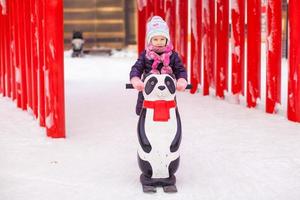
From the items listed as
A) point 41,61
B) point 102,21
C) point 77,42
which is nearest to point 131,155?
point 41,61

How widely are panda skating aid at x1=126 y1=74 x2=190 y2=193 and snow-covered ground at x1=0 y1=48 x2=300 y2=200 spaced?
0.18 metres

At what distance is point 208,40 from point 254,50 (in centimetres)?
163

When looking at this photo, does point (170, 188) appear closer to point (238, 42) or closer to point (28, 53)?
point (28, 53)

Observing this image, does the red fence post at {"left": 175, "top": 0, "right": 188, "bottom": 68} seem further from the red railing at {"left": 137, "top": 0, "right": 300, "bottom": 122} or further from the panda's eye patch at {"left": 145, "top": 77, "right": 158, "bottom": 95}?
the panda's eye patch at {"left": 145, "top": 77, "right": 158, "bottom": 95}

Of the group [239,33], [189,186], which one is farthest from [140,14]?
[189,186]

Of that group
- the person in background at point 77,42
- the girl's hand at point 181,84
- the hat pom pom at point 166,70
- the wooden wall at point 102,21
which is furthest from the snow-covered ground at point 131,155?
the wooden wall at point 102,21

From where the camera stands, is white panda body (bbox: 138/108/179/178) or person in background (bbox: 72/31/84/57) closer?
white panda body (bbox: 138/108/179/178)

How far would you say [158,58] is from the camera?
4.59 metres

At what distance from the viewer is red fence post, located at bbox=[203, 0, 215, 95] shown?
975cm

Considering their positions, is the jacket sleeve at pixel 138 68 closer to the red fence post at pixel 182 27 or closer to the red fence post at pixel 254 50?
the red fence post at pixel 254 50

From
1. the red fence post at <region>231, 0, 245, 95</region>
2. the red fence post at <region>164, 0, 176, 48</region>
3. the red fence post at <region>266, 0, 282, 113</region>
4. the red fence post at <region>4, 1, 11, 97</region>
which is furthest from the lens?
the red fence post at <region>164, 0, 176, 48</region>

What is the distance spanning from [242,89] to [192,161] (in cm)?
396

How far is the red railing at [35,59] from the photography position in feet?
20.3

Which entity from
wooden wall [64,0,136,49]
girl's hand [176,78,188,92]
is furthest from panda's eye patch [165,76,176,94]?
wooden wall [64,0,136,49]
